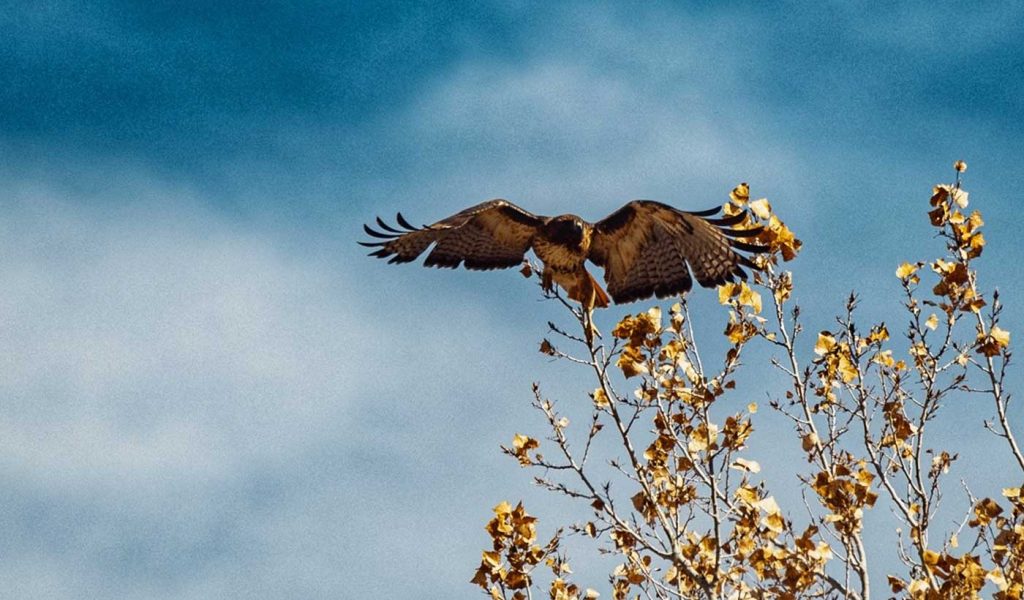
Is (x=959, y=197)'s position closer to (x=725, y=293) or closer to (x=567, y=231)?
(x=725, y=293)

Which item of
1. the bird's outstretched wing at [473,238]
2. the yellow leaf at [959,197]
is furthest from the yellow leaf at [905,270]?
the bird's outstretched wing at [473,238]

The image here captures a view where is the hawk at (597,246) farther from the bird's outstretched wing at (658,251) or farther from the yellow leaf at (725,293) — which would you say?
the yellow leaf at (725,293)

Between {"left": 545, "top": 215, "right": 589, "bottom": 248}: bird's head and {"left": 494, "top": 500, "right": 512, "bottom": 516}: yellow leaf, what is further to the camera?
{"left": 545, "top": 215, "right": 589, "bottom": 248}: bird's head

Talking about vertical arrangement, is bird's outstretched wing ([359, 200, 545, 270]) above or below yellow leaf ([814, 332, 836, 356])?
above

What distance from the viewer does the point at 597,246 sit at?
776 centimetres

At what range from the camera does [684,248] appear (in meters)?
7.65

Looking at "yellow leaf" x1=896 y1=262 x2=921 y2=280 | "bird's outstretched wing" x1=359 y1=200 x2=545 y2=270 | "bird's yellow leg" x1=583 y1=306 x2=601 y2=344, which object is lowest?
"bird's yellow leg" x1=583 y1=306 x2=601 y2=344

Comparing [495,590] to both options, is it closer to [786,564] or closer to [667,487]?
[667,487]

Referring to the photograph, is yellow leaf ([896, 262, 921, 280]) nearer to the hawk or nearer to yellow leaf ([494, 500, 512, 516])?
the hawk

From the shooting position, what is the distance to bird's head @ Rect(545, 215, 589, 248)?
23.9 feet

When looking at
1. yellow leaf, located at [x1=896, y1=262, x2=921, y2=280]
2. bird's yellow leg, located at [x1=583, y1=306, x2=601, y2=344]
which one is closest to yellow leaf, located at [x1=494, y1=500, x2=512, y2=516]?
bird's yellow leg, located at [x1=583, y1=306, x2=601, y2=344]

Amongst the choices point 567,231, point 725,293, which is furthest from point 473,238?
point 725,293

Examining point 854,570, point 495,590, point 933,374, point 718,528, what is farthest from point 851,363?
point 495,590

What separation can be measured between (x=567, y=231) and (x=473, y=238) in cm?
86
